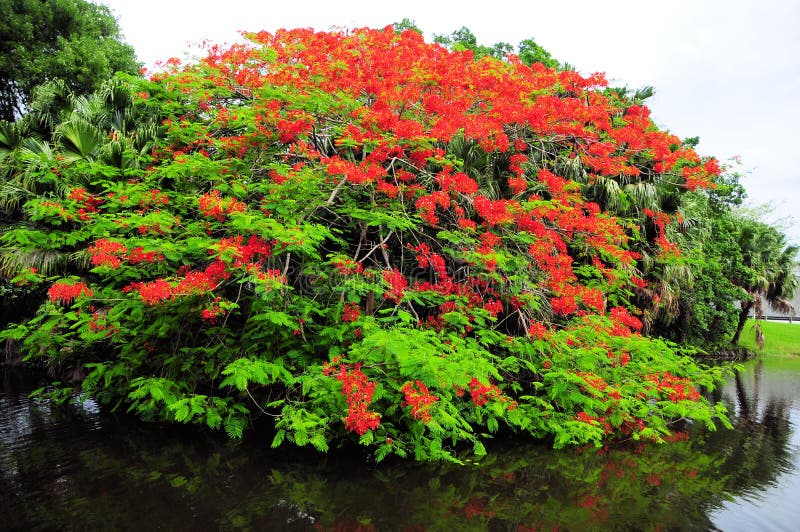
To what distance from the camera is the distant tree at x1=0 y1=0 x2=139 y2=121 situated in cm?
1750

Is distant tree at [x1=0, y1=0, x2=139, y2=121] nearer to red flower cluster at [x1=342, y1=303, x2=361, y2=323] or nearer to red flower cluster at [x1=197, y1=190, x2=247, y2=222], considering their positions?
red flower cluster at [x1=197, y1=190, x2=247, y2=222]

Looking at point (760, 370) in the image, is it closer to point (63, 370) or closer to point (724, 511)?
point (724, 511)

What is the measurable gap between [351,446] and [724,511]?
4.73 m

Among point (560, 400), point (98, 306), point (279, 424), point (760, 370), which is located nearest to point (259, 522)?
point (279, 424)

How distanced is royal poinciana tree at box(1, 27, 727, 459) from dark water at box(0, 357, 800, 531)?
42cm

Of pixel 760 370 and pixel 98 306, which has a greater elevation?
pixel 98 306

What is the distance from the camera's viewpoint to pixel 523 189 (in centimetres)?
973

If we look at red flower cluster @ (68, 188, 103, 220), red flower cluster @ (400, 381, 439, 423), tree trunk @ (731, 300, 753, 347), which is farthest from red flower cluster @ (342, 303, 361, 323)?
tree trunk @ (731, 300, 753, 347)

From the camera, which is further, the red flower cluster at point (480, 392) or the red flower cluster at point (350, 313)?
the red flower cluster at point (350, 313)

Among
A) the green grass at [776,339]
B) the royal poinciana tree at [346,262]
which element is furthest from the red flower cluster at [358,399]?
the green grass at [776,339]

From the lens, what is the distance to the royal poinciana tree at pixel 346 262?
Answer: 261 inches

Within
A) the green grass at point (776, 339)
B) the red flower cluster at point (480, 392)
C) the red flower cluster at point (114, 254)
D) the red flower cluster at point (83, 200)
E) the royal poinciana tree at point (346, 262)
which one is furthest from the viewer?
the green grass at point (776, 339)

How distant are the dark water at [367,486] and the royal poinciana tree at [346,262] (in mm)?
424

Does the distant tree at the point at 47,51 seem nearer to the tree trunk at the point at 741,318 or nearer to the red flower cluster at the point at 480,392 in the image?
the red flower cluster at the point at 480,392
